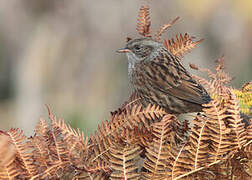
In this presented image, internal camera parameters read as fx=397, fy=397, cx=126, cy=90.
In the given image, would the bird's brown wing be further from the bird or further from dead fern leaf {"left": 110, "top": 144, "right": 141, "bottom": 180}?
dead fern leaf {"left": 110, "top": 144, "right": 141, "bottom": 180}

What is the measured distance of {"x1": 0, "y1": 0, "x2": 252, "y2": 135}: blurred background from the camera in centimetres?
1034

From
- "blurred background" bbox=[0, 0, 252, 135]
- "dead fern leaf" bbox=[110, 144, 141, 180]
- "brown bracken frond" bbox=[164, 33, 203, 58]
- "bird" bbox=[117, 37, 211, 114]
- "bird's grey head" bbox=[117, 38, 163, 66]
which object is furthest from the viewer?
"blurred background" bbox=[0, 0, 252, 135]

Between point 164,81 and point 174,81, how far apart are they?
0.08 m

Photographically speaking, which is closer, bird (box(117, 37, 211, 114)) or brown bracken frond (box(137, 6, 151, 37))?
brown bracken frond (box(137, 6, 151, 37))

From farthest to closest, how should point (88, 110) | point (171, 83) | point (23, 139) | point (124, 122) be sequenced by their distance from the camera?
point (88, 110), point (171, 83), point (124, 122), point (23, 139)

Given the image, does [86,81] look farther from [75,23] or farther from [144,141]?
[144,141]

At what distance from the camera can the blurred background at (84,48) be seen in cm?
1034

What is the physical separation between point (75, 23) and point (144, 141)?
10.5 meters

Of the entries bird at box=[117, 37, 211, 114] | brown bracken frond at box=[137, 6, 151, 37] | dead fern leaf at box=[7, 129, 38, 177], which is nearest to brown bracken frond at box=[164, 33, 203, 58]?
brown bracken frond at box=[137, 6, 151, 37]

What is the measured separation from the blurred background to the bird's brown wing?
21.3 feet

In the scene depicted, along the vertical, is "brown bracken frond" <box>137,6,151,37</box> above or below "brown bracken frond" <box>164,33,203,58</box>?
above

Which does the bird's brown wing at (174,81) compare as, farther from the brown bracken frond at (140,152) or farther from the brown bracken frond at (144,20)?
the brown bracken frond at (140,152)

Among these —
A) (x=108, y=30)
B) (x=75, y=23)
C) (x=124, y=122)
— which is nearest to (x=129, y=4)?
(x=108, y=30)

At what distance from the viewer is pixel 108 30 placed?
34.4 ft
